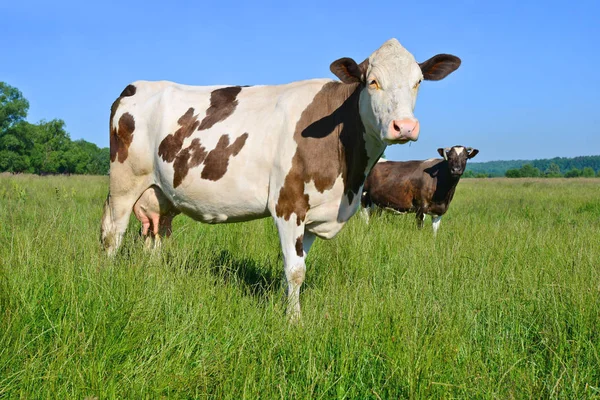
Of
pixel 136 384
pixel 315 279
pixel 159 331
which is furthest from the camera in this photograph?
pixel 315 279

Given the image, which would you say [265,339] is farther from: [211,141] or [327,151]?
[211,141]

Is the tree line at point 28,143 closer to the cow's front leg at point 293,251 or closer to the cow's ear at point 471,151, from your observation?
the cow's ear at point 471,151

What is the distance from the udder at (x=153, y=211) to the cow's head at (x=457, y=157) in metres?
7.71

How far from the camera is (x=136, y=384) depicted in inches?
106

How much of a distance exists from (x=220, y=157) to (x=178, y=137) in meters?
0.67

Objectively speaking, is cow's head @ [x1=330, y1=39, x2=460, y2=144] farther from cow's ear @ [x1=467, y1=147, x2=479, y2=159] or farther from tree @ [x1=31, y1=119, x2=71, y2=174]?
tree @ [x1=31, y1=119, x2=71, y2=174]

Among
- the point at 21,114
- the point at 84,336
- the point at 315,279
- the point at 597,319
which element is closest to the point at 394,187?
the point at 315,279

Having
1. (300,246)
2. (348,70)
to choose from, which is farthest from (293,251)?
(348,70)

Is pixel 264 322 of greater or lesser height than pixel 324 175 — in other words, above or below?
below

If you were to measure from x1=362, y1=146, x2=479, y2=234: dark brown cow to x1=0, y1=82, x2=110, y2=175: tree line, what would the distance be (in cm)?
6460

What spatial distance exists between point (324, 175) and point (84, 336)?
8.12 ft

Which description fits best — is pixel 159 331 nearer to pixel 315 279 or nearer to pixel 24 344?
pixel 24 344

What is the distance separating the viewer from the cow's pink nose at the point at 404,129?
3.83 m

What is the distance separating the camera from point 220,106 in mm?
5496
